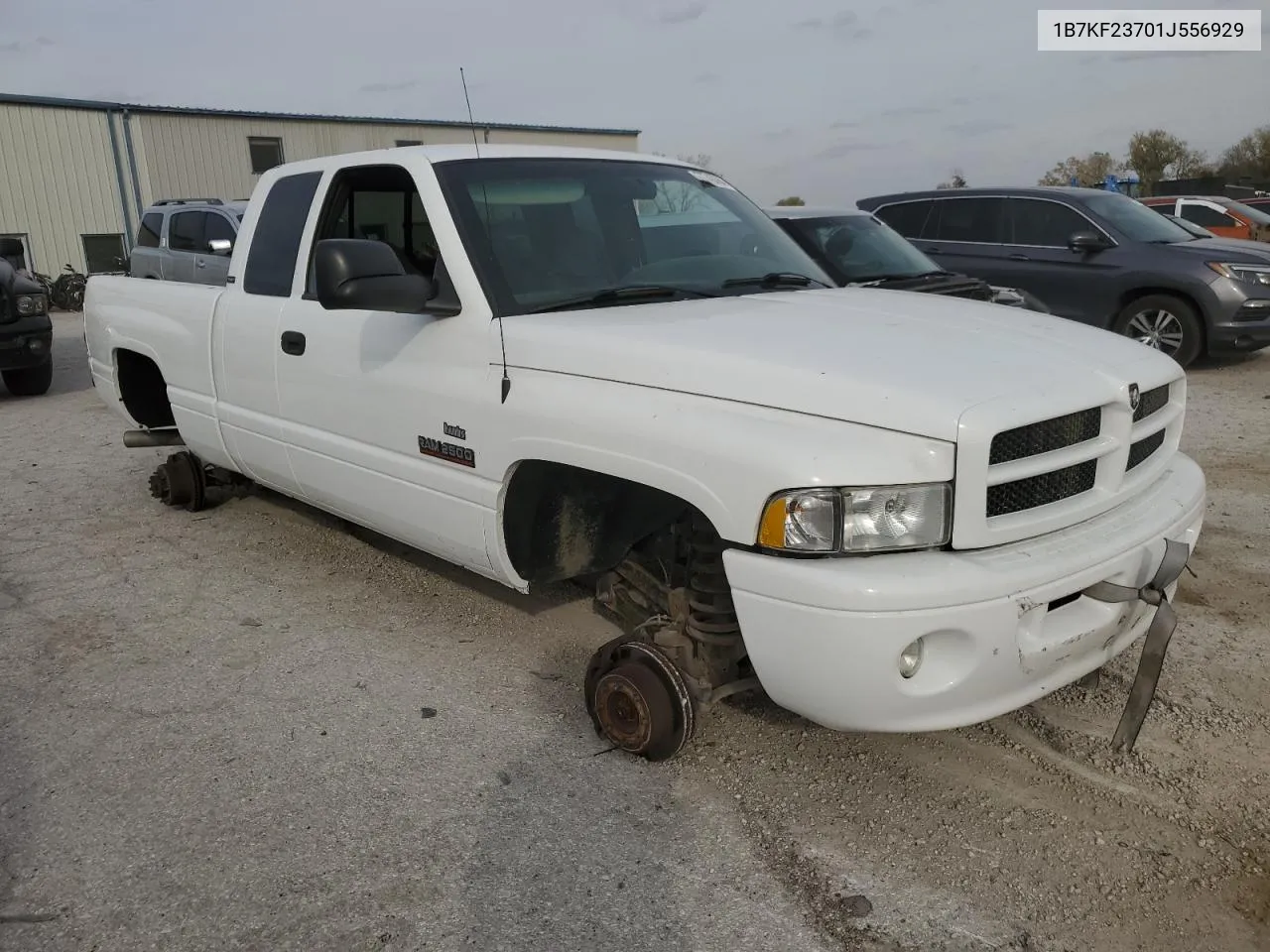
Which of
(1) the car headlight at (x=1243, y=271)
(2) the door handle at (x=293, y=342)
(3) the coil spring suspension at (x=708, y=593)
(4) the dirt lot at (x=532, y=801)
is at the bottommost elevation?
(4) the dirt lot at (x=532, y=801)

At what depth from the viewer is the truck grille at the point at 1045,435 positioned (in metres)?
2.45

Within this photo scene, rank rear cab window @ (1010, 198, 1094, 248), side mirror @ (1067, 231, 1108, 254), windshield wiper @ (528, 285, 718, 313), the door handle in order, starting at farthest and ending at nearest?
1. rear cab window @ (1010, 198, 1094, 248)
2. side mirror @ (1067, 231, 1108, 254)
3. the door handle
4. windshield wiper @ (528, 285, 718, 313)

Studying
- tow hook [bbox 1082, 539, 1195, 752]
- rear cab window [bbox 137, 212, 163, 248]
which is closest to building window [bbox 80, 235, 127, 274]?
rear cab window [bbox 137, 212, 163, 248]

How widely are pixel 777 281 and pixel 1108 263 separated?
731 cm

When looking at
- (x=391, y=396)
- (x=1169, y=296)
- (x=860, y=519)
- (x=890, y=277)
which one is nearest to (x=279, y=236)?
(x=391, y=396)

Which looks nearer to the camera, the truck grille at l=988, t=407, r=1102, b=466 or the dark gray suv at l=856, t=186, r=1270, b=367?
the truck grille at l=988, t=407, r=1102, b=466

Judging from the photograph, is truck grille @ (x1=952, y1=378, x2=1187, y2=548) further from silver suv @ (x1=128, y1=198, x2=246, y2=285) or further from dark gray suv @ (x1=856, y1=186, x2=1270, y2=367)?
silver suv @ (x1=128, y1=198, x2=246, y2=285)

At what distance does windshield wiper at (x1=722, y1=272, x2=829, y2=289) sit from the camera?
3.65 metres

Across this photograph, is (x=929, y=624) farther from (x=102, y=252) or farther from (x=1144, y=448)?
(x=102, y=252)

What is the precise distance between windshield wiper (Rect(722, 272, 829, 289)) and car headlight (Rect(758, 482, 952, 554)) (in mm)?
1406

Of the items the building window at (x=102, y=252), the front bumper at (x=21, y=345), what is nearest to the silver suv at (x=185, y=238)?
the front bumper at (x=21, y=345)

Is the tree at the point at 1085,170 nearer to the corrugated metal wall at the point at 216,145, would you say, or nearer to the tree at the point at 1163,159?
the tree at the point at 1163,159

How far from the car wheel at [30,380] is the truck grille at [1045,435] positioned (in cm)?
1054

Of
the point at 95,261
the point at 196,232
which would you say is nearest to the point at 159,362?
the point at 196,232
